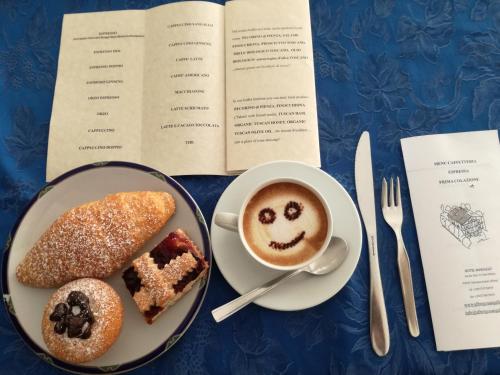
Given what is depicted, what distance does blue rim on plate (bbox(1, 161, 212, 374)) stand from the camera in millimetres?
814

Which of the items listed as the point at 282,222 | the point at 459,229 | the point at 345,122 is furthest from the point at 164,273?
the point at 459,229

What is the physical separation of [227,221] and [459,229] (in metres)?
0.58

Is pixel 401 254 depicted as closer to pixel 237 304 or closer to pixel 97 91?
pixel 237 304

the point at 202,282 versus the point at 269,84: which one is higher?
the point at 269,84

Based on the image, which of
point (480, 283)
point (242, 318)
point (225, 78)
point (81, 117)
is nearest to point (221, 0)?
point (225, 78)

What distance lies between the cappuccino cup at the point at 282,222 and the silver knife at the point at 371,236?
154 mm

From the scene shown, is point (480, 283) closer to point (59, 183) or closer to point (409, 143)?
point (409, 143)

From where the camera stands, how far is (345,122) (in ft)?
3.34

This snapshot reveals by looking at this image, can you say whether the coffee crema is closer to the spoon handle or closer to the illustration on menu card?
the spoon handle

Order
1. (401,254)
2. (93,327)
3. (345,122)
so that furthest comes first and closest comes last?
(345,122) → (401,254) → (93,327)

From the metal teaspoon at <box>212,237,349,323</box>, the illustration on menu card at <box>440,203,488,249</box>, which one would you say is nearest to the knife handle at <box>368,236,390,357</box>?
the metal teaspoon at <box>212,237,349,323</box>

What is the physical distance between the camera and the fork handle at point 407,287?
0.85 m

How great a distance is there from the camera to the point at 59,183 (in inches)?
36.5

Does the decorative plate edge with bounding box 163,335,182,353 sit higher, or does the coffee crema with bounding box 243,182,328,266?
the coffee crema with bounding box 243,182,328,266
